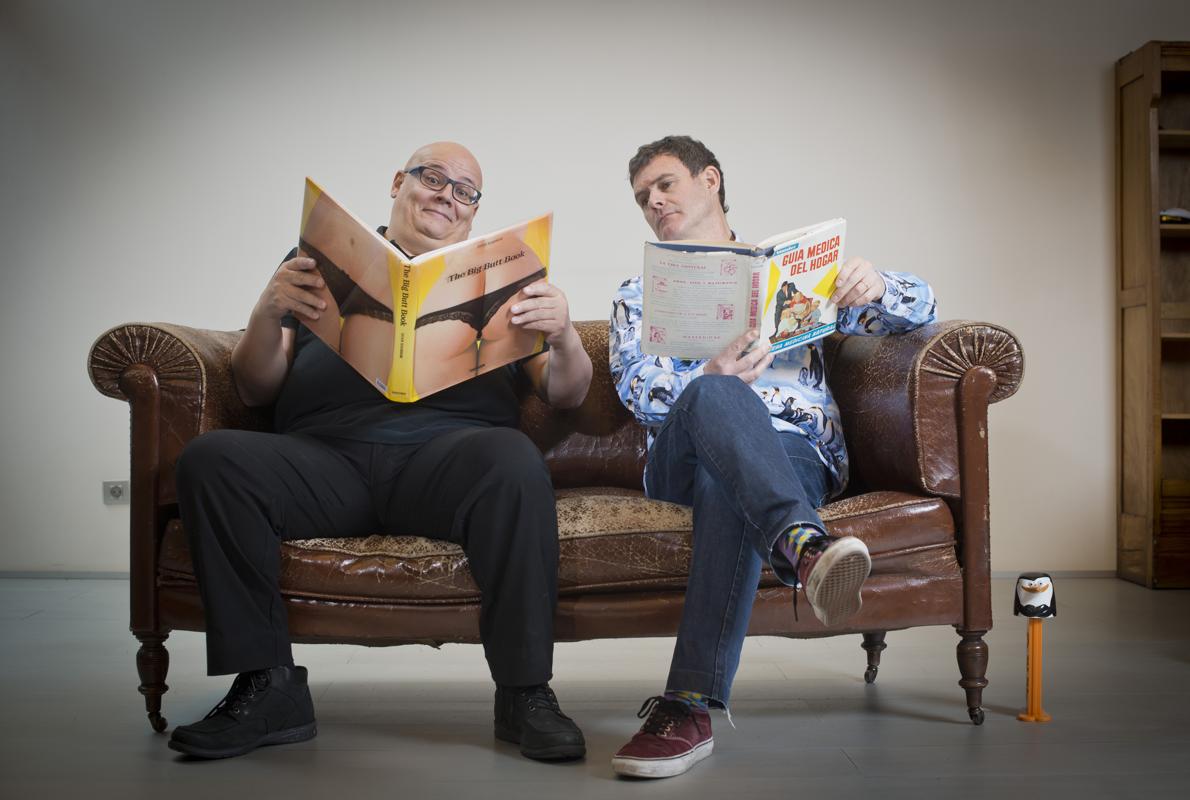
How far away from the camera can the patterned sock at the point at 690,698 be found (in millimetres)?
1633

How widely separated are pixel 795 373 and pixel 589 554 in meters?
0.54

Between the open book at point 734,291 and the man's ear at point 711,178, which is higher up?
the man's ear at point 711,178

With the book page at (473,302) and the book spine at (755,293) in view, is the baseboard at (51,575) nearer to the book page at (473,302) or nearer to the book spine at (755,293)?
the book page at (473,302)

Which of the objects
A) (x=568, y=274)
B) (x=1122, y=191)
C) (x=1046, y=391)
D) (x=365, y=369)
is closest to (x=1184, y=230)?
(x=1122, y=191)

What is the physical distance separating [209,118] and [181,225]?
0.38m

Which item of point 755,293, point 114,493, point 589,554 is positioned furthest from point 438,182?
point 114,493

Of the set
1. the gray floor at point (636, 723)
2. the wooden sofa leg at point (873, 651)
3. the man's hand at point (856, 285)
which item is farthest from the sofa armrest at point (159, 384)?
the wooden sofa leg at point (873, 651)

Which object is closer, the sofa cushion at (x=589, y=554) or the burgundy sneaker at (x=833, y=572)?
the burgundy sneaker at (x=833, y=572)

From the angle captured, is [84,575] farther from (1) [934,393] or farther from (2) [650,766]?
(1) [934,393]

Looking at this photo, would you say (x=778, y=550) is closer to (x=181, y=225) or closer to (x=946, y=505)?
(x=946, y=505)

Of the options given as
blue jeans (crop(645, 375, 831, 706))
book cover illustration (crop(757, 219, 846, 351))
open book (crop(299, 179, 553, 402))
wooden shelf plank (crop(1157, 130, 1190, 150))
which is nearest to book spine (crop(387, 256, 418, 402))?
open book (crop(299, 179, 553, 402))

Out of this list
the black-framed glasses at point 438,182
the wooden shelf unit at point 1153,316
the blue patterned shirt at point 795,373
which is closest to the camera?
the blue patterned shirt at point 795,373

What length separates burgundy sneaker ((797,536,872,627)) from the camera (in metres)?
1.49

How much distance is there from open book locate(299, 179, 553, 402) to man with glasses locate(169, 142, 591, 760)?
0.04 m
